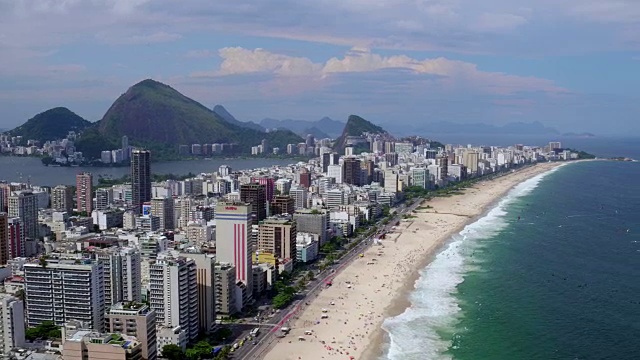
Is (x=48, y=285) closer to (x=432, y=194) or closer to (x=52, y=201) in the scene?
(x=52, y=201)

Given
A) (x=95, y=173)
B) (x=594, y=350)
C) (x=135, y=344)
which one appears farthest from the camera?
(x=95, y=173)

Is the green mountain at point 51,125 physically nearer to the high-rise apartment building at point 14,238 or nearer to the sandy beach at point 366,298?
the high-rise apartment building at point 14,238

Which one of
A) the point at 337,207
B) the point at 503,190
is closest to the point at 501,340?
the point at 337,207

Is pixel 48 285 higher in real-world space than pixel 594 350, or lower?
higher

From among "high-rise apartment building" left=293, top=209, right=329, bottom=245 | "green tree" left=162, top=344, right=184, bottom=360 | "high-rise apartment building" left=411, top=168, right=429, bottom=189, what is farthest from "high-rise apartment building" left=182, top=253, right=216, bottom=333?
"high-rise apartment building" left=411, top=168, right=429, bottom=189

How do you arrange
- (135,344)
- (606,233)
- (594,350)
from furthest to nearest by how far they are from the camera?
(606,233) → (594,350) → (135,344)

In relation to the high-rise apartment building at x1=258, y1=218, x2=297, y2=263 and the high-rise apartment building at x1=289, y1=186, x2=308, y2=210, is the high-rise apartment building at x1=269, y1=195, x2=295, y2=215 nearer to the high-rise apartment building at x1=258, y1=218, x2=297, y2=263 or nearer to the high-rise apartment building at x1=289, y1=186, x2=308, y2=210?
the high-rise apartment building at x1=289, y1=186, x2=308, y2=210
